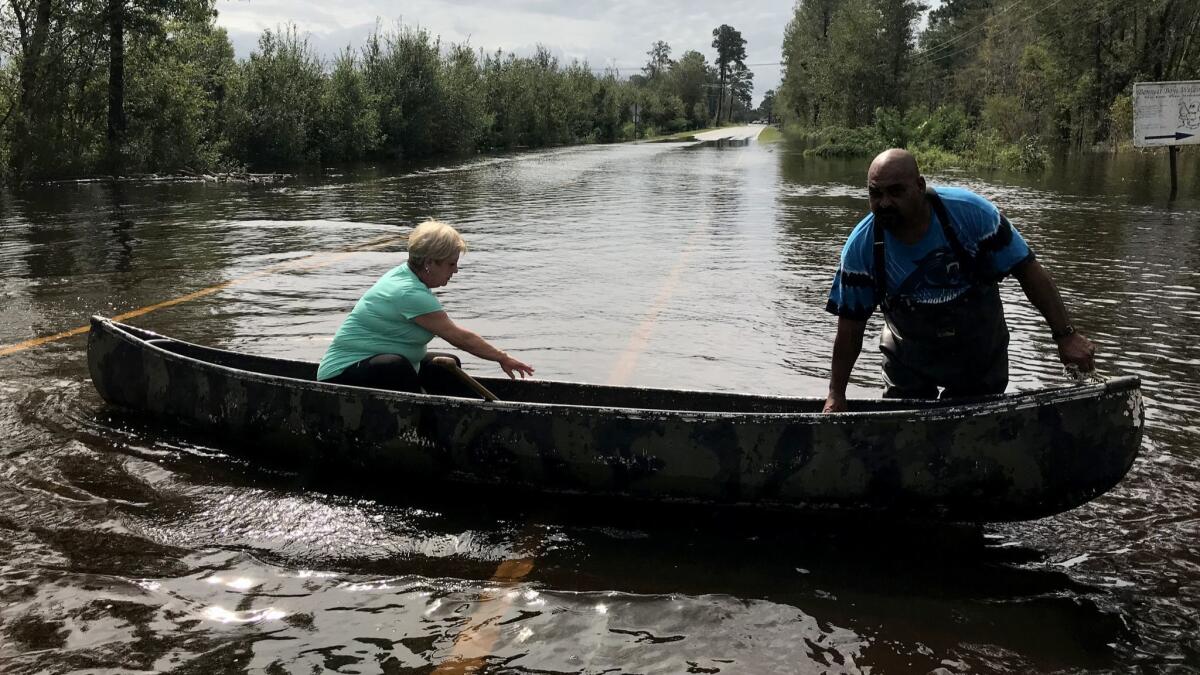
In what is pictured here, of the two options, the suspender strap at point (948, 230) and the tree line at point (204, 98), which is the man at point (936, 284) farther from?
the tree line at point (204, 98)

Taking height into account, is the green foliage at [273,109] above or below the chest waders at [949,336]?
above

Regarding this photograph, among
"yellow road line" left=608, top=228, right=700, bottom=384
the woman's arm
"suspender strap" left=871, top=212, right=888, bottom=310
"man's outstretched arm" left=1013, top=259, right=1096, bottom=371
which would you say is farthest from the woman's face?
"man's outstretched arm" left=1013, top=259, right=1096, bottom=371

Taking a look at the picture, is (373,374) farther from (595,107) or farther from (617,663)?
(595,107)

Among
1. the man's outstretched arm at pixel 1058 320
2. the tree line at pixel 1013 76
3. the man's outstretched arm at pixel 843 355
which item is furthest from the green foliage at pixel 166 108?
Result: the man's outstretched arm at pixel 1058 320

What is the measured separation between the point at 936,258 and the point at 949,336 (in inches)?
17.9

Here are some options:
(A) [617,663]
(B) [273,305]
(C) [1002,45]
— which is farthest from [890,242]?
(C) [1002,45]

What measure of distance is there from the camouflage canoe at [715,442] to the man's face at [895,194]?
0.88 meters

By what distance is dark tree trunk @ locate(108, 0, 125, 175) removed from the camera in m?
29.9

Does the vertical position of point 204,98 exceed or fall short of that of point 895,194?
it exceeds it

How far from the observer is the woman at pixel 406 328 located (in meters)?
5.02

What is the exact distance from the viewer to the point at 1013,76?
188 feet

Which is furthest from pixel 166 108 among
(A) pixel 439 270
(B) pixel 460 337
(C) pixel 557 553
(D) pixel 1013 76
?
(D) pixel 1013 76

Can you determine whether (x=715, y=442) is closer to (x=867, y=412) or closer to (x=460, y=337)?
(x=867, y=412)

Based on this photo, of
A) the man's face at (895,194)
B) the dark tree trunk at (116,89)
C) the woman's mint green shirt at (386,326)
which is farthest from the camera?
the dark tree trunk at (116,89)
